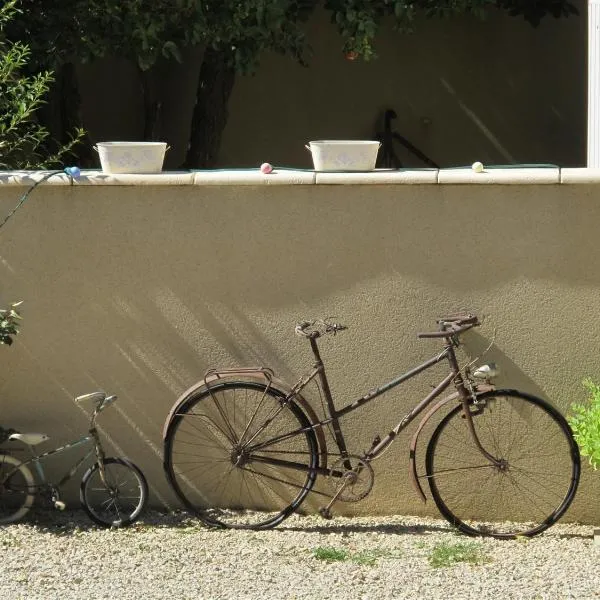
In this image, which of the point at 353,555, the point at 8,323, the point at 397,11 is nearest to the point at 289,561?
the point at 353,555

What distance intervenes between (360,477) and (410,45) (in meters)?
5.36

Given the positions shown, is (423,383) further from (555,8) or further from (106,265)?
(555,8)

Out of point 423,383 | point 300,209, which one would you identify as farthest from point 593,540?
point 300,209

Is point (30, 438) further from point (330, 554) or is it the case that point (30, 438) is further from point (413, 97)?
point (413, 97)

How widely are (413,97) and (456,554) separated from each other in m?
5.60

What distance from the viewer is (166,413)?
18.6 feet

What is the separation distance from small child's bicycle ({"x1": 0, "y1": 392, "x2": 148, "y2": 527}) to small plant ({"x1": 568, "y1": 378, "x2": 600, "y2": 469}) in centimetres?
202

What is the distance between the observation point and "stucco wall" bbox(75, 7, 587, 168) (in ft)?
32.1

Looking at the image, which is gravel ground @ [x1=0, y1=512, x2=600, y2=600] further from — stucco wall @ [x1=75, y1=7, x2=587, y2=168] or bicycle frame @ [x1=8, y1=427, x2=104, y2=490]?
stucco wall @ [x1=75, y1=7, x2=587, y2=168]

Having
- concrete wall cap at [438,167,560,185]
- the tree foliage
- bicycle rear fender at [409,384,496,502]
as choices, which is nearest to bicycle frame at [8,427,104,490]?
bicycle rear fender at [409,384,496,502]

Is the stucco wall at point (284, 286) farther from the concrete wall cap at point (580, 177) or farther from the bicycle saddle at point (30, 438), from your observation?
the bicycle saddle at point (30, 438)

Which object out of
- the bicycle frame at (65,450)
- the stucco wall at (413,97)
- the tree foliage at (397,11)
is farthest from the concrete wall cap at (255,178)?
the stucco wall at (413,97)

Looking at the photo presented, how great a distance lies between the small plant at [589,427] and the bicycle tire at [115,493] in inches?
79.4

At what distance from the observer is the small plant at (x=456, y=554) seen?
5.01m
